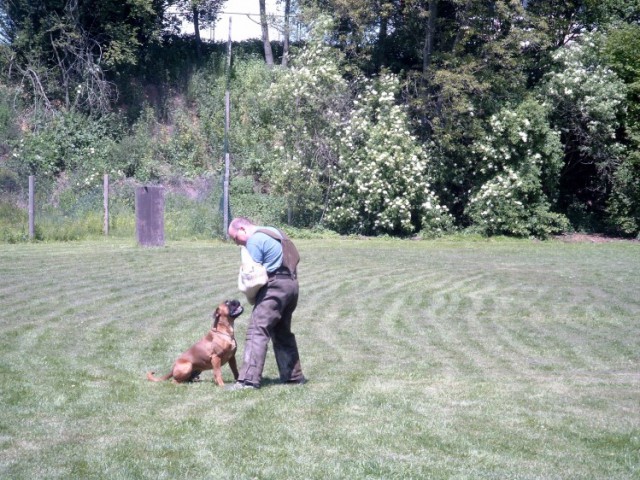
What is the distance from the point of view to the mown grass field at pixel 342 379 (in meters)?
5.94

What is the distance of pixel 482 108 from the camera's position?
3266cm

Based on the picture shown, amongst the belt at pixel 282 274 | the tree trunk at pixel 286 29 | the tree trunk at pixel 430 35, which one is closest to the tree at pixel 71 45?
the tree trunk at pixel 286 29

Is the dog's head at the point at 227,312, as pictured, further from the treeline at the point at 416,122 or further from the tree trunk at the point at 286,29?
the tree trunk at the point at 286,29

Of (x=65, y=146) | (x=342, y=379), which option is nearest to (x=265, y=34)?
(x=65, y=146)

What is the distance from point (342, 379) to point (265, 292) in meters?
1.35

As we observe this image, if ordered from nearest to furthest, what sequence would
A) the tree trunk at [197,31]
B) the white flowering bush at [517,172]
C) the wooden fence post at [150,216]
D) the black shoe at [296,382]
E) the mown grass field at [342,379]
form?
the mown grass field at [342,379] → the black shoe at [296,382] → the wooden fence post at [150,216] → the white flowering bush at [517,172] → the tree trunk at [197,31]

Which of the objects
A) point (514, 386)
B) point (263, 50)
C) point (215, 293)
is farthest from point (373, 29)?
point (514, 386)

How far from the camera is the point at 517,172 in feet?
107

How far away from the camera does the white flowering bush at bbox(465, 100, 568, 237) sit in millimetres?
32062

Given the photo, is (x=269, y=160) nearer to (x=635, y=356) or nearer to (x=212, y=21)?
(x=212, y=21)

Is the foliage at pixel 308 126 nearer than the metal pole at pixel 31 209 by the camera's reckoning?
No

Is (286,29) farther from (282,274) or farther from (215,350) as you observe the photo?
(215,350)

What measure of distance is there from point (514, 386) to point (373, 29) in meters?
28.2

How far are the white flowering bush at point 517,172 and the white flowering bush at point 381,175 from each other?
65.3 inches
